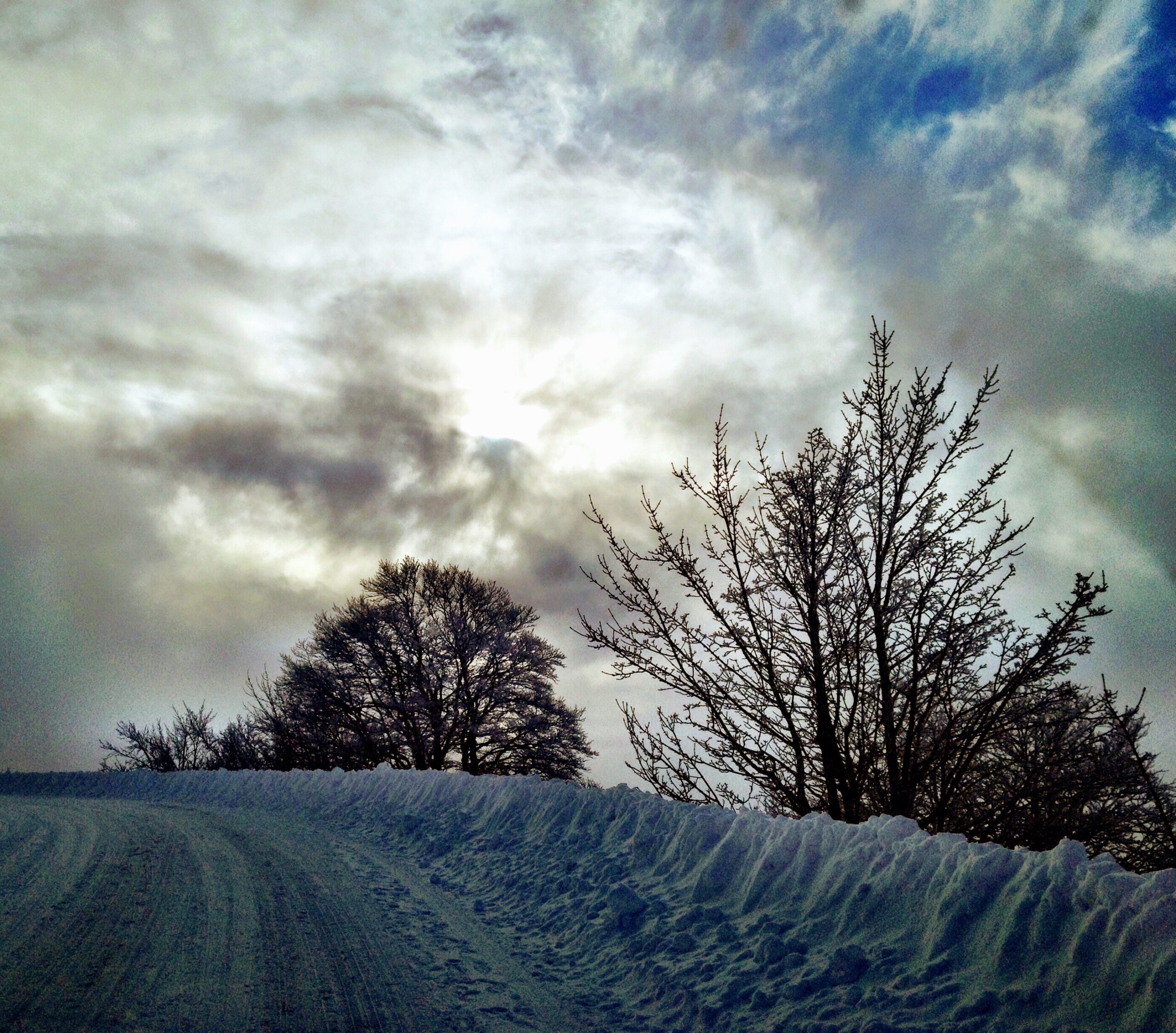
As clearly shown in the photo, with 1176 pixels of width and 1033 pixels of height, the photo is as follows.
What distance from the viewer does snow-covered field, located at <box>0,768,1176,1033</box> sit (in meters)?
3.31

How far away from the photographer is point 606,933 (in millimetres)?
5086

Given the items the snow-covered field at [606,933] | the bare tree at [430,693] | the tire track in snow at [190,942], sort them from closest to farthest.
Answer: the snow-covered field at [606,933]
the tire track in snow at [190,942]
the bare tree at [430,693]

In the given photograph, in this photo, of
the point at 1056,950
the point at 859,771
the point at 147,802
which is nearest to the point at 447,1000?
the point at 1056,950

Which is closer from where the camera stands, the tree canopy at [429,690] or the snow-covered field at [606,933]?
the snow-covered field at [606,933]

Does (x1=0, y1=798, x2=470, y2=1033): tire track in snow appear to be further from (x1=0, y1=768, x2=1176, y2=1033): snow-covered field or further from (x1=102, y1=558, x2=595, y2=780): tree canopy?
(x1=102, y1=558, x2=595, y2=780): tree canopy

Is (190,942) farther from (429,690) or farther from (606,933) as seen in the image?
(429,690)

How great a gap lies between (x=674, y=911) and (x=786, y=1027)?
1.58 m

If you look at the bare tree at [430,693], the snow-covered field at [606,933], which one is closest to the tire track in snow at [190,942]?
the snow-covered field at [606,933]

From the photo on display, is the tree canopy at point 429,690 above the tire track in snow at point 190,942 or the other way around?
above

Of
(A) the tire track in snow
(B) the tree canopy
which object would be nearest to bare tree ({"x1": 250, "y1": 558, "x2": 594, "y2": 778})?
(B) the tree canopy

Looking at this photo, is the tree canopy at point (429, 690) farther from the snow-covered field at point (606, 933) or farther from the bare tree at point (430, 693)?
the snow-covered field at point (606, 933)

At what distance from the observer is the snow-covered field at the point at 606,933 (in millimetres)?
3311

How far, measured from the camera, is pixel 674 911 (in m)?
5.02

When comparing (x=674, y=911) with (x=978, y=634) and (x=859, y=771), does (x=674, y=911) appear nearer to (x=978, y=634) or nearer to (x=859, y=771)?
(x=859, y=771)
